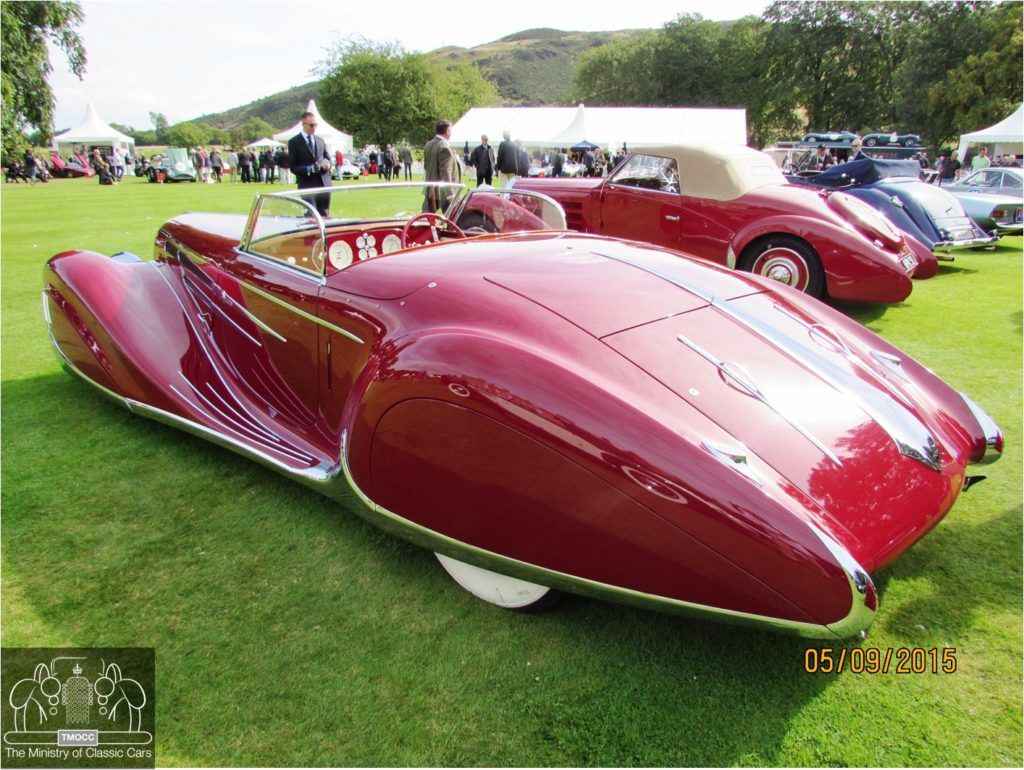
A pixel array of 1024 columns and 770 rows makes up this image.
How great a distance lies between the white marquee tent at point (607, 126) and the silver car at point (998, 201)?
46.1 ft

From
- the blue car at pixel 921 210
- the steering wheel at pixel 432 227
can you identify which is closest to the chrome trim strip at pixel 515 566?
the steering wheel at pixel 432 227

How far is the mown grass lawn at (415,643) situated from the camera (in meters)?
1.77

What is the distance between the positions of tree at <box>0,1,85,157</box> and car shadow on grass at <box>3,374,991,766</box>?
19.5m

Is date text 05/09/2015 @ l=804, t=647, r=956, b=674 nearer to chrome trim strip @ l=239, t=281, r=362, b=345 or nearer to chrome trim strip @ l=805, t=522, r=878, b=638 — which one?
chrome trim strip @ l=805, t=522, r=878, b=638

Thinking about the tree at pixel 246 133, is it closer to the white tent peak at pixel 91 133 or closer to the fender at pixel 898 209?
the white tent peak at pixel 91 133

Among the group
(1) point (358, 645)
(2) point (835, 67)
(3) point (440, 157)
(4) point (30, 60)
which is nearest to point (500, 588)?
(1) point (358, 645)

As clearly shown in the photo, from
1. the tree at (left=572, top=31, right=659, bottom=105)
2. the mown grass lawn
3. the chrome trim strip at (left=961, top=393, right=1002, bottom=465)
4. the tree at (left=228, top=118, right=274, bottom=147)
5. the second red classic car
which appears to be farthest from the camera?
the tree at (left=228, top=118, right=274, bottom=147)

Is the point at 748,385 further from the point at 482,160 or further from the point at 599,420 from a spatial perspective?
the point at 482,160

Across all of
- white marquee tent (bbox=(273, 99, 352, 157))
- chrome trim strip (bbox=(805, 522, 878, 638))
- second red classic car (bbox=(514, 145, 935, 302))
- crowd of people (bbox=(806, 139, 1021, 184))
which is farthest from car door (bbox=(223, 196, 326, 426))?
white marquee tent (bbox=(273, 99, 352, 157))

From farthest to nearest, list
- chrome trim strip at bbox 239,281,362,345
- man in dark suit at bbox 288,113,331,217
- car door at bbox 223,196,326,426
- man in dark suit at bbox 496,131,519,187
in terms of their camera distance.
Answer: man in dark suit at bbox 496,131,519,187 → man in dark suit at bbox 288,113,331,217 → car door at bbox 223,196,326,426 → chrome trim strip at bbox 239,281,362,345

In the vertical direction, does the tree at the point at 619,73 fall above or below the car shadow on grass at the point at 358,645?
above

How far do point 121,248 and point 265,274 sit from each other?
8.24 meters

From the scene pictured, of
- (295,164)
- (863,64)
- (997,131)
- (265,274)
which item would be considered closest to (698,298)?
(265,274)

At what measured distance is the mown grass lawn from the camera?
1.77 meters
